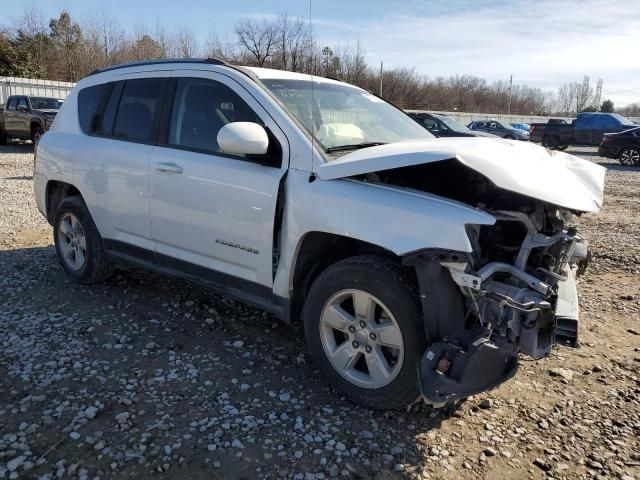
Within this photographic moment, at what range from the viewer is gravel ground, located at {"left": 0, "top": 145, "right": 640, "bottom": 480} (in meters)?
2.64

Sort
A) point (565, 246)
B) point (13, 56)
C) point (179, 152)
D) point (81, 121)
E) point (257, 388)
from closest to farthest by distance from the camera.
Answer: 1. point (565, 246)
2. point (257, 388)
3. point (179, 152)
4. point (81, 121)
5. point (13, 56)

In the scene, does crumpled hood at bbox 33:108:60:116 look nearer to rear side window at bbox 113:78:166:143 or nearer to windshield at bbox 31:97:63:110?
windshield at bbox 31:97:63:110

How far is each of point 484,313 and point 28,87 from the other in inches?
1137

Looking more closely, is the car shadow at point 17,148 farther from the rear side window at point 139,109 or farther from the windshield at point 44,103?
the rear side window at point 139,109

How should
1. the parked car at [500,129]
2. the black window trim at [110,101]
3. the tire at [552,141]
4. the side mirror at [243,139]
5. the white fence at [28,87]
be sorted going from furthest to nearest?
the white fence at [28,87], the tire at [552,141], the parked car at [500,129], the black window trim at [110,101], the side mirror at [243,139]

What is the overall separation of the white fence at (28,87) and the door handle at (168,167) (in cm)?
2350

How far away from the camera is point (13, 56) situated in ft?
108

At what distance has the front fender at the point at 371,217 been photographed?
2629 millimetres

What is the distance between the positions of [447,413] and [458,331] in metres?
→ 0.65

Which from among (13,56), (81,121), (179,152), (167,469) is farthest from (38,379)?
(13,56)

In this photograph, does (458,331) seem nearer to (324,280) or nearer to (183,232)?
(324,280)

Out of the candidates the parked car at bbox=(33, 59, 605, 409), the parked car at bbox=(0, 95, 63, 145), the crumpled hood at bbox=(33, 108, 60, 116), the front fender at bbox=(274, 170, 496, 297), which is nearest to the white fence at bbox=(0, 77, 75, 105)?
the parked car at bbox=(0, 95, 63, 145)

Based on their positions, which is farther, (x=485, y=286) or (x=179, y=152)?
(x=179, y=152)

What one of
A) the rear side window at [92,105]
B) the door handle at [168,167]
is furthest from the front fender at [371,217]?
the rear side window at [92,105]
